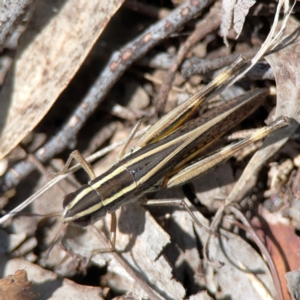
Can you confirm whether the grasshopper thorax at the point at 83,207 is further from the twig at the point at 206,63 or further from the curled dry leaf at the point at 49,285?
the twig at the point at 206,63

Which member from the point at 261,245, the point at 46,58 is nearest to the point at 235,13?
the point at 46,58

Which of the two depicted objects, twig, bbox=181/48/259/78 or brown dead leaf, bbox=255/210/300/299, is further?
twig, bbox=181/48/259/78

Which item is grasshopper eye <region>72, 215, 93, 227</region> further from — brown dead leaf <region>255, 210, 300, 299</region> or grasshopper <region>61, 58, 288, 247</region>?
brown dead leaf <region>255, 210, 300, 299</region>

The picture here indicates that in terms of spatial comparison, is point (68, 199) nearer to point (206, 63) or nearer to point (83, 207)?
point (83, 207)

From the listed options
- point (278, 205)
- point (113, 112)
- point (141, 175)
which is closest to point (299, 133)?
point (278, 205)

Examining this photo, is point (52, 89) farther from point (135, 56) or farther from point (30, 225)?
point (30, 225)

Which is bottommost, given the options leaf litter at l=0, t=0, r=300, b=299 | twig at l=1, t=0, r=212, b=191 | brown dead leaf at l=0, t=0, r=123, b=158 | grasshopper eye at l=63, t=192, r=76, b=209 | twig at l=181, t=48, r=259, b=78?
leaf litter at l=0, t=0, r=300, b=299

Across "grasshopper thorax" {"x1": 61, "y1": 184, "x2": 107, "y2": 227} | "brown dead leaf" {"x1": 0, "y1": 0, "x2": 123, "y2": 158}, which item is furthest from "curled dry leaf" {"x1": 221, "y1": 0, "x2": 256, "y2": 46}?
"grasshopper thorax" {"x1": 61, "y1": 184, "x2": 107, "y2": 227}
